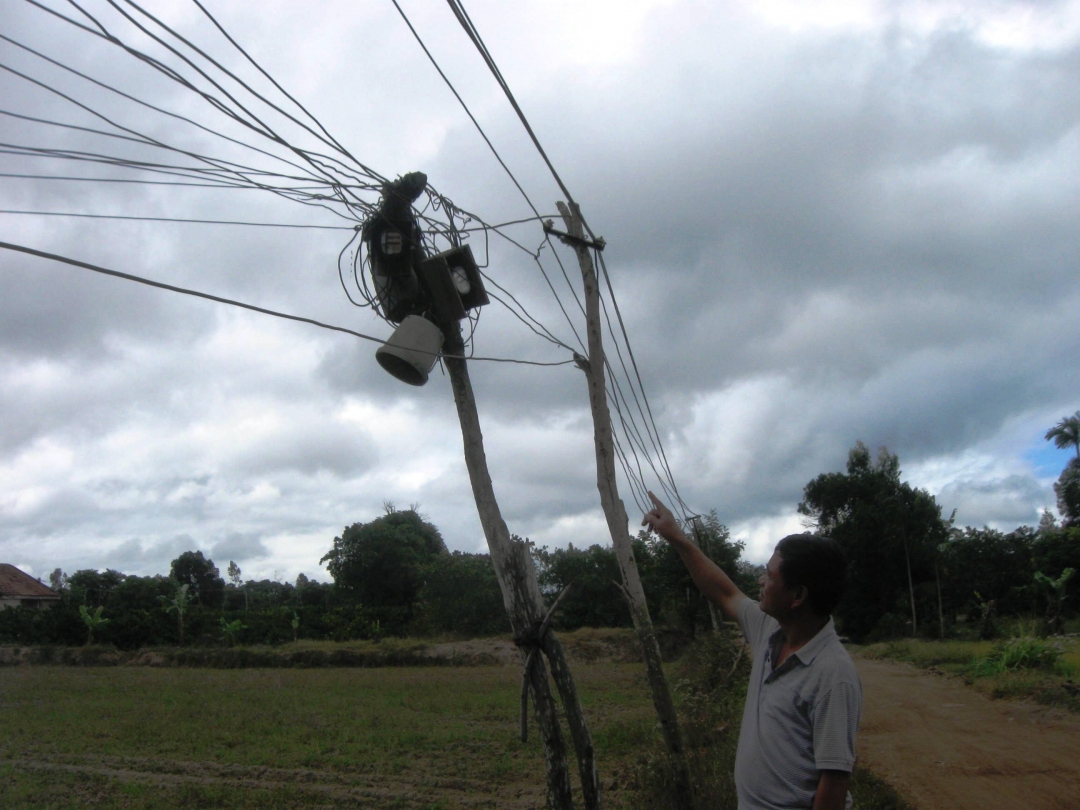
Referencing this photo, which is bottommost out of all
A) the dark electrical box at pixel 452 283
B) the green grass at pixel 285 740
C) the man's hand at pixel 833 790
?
the green grass at pixel 285 740

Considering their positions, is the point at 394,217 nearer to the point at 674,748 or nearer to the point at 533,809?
the point at 674,748

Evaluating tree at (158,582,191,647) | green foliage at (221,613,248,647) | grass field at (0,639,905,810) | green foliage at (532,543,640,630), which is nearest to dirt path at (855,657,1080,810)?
grass field at (0,639,905,810)

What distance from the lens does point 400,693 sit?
16.6m

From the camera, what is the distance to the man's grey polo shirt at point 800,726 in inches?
79.7

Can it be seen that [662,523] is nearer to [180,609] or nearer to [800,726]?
[800,726]

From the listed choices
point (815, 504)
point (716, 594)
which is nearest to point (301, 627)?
point (815, 504)

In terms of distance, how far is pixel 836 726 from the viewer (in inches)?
79.4

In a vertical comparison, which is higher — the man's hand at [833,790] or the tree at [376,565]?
the tree at [376,565]

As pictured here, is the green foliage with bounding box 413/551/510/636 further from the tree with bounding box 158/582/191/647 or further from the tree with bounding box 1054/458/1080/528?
the tree with bounding box 1054/458/1080/528

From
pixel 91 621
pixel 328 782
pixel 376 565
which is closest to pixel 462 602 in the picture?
pixel 376 565

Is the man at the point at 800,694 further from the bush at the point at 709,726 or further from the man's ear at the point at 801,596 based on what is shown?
the bush at the point at 709,726

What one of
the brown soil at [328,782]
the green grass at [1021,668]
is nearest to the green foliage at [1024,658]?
the green grass at [1021,668]

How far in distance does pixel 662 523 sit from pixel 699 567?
21cm

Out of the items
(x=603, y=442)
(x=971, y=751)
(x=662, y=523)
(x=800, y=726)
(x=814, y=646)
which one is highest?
(x=603, y=442)
